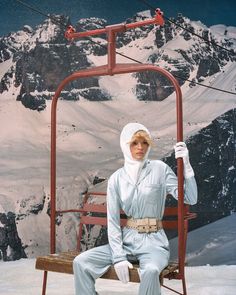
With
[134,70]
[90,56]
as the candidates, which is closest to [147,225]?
[134,70]

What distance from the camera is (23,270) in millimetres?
5680

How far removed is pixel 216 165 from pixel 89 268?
10.6ft

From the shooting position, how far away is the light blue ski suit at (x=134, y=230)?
3369mm

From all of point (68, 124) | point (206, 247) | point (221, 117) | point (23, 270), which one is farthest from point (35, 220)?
point (221, 117)

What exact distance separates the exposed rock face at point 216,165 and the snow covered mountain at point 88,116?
0.01 metres

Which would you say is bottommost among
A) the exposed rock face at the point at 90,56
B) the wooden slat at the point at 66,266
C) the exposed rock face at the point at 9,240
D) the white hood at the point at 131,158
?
the exposed rock face at the point at 9,240

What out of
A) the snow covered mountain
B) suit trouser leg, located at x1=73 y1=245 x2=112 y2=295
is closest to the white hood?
suit trouser leg, located at x1=73 y1=245 x2=112 y2=295

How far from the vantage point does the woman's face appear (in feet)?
11.6

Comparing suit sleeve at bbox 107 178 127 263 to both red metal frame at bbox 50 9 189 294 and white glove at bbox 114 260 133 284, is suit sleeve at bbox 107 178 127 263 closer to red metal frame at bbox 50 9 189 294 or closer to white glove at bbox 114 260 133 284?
white glove at bbox 114 260 133 284

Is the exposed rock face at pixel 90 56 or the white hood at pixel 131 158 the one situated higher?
the exposed rock face at pixel 90 56

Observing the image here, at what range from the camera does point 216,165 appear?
628cm

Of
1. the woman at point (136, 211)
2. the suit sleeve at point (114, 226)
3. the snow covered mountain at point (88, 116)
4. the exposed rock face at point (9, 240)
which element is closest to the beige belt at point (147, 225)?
the woman at point (136, 211)

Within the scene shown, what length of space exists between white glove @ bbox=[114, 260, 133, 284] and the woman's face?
2.29ft

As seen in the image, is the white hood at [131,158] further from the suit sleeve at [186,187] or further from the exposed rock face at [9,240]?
the exposed rock face at [9,240]
